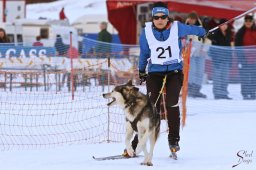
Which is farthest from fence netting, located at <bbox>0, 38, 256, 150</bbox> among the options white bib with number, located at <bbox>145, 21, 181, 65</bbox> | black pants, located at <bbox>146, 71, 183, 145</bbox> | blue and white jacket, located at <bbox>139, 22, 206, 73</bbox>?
white bib with number, located at <bbox>145, 21, 181, 65</bbox>

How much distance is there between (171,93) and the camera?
21.9ft

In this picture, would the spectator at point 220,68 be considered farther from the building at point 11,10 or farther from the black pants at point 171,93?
the building at point 11,10

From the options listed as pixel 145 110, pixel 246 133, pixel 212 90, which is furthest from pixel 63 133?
pixel 212 90

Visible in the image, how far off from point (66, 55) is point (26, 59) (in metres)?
0.87

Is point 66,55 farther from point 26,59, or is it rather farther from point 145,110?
point 145,110

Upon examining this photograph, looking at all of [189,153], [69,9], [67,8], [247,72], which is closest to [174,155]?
[189,153]

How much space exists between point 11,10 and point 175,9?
11.5 m

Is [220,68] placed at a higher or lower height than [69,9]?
lower

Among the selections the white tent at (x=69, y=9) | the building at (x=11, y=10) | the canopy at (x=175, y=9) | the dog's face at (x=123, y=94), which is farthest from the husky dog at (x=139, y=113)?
the white tent at (x=69, y=9)

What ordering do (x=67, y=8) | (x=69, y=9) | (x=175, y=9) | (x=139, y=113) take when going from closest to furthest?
(x=139, y=113), (x=175, y=9), (x=69, y=9), (x=67, y=8)

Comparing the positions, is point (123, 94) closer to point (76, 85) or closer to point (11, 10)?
point (76, 85)

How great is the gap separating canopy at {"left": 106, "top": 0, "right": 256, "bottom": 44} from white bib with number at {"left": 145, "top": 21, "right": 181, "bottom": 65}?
34.6 feet

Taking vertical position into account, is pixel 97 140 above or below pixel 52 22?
below

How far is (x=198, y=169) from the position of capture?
6.04 metres
